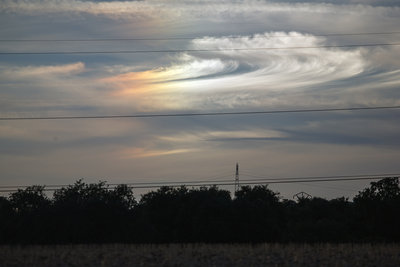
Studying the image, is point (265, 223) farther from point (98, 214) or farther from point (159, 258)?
point (159, 258)

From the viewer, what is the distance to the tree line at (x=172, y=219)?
207ft

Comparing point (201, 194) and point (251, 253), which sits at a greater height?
point (201, 194)

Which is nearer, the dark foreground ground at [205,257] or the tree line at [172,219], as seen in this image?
the dark foreground ground at [205,257]

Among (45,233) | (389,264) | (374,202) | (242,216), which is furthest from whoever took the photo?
(374,202)

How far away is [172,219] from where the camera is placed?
242ft

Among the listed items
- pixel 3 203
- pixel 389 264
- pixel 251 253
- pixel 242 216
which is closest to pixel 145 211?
pixel 242 216

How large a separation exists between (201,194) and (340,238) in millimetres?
19779

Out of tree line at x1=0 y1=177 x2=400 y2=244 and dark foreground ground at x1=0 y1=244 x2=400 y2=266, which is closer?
dark foreground ground at x1=0 y1=244 x2=400 y2=266

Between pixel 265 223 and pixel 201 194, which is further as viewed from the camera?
pixel 201 194

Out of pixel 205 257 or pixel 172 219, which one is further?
pixel 172 219

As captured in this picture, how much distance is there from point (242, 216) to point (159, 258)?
34909 mm

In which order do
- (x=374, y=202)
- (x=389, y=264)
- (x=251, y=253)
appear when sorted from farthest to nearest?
1. (x=374, y=202)
2. (x=251, y=253)
3. (x=389, y=264)

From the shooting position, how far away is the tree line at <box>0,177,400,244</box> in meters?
63.2

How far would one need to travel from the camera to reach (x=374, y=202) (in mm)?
74812
